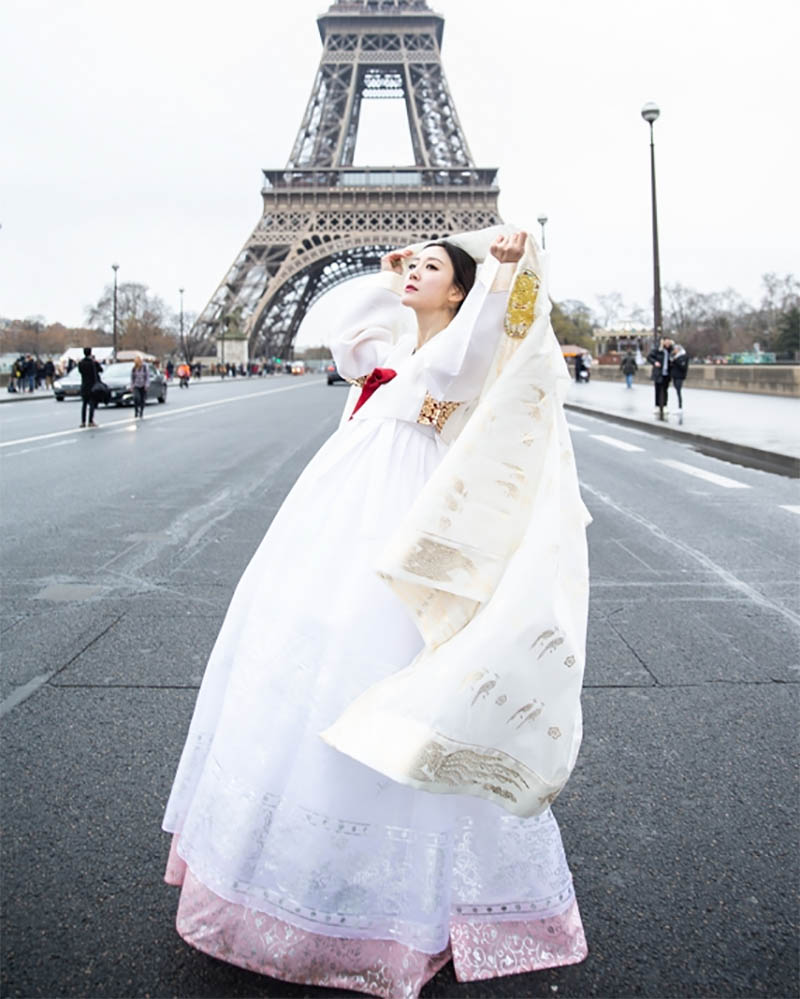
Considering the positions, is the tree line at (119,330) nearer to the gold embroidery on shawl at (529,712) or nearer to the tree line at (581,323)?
the tree line at (581,323)

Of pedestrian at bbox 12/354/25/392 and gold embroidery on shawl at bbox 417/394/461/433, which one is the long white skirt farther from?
pedestrian at bbox 12/354/25/392

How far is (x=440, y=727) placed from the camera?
1658 millimetres

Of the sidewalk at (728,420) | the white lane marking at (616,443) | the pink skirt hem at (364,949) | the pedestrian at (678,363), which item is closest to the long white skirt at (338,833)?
the pink skirt hem at (364,949)

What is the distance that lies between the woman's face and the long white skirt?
0.46m

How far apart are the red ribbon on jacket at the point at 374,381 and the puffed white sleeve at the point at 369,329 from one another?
0.17 metres

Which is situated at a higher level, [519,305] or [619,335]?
[619,335]

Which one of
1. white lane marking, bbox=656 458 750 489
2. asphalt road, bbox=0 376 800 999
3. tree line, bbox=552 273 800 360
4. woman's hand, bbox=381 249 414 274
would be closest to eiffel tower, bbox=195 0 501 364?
tree line, bbox=552 273 800 360

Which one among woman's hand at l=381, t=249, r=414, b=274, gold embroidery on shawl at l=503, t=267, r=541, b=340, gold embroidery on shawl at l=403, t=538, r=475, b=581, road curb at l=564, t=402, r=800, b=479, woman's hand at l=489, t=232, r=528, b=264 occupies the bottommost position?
gold embroidery on shawl at l=403, t=538, r=475, b=581

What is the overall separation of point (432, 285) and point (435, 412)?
0.33 metres

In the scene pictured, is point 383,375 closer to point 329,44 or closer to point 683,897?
point 683,897

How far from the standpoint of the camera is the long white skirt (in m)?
1.75

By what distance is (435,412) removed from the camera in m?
2.04

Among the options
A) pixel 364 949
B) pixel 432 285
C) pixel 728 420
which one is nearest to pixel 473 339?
pixel 432 285

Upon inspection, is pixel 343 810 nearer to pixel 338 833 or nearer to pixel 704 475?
pixel 338 833
